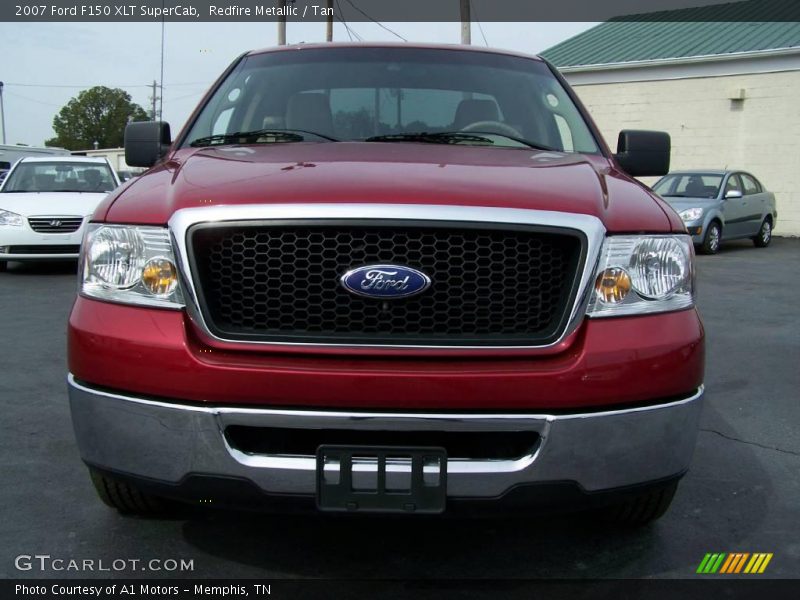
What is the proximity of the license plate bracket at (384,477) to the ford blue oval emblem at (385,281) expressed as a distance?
1.40 ft

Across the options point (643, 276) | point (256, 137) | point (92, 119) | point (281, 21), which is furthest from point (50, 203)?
point (92, 119)

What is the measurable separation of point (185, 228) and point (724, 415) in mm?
3532

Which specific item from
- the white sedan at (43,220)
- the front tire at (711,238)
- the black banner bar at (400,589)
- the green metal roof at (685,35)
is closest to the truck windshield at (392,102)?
the black banner bar at (400,589)

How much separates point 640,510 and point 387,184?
1498mm

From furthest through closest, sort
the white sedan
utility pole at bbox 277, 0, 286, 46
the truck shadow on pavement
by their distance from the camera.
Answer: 1. utility pole at bbox 277, 0, 286, 46
2. the white sedan
3. the truck shadow on pavement

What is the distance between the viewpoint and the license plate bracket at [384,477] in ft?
7.41

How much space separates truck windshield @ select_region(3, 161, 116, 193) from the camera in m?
11.9

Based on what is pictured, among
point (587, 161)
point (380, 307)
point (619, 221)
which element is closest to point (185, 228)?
point (380, 307)

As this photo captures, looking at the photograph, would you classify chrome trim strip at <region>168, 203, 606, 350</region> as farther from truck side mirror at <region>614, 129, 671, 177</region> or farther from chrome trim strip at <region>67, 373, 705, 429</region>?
truck side mirror at <region>614, 129, 671, 177</region>

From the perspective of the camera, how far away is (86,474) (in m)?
3.69

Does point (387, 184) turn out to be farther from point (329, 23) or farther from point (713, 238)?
point (329, 23)

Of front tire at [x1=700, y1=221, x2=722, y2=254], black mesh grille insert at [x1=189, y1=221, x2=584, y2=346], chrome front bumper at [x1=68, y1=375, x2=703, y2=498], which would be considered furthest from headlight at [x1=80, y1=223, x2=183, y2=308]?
front tire at [x1=700, y1=221, x2=722, y2=254]

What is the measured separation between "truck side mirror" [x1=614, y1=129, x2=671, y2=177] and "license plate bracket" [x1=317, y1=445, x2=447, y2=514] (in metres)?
2.19

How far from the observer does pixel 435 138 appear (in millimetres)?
3486
